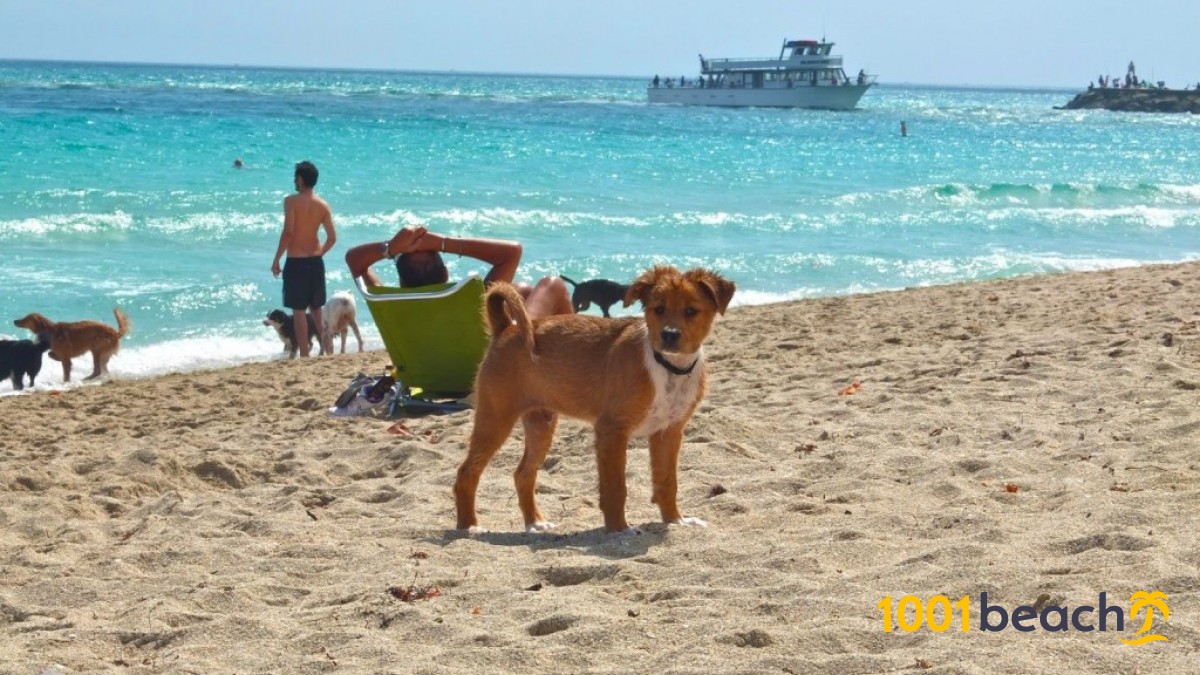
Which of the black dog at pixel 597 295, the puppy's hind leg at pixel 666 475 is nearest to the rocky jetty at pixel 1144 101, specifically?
the black dog at pixel 597 295

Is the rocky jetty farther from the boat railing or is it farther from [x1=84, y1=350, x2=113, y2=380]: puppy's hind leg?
[x1=84, y1=350, x2=113, y2=380]: puppy's hind leg

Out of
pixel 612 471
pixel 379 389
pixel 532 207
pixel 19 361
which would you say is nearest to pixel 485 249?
pixel 379 389

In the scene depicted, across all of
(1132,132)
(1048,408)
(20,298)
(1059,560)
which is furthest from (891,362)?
(1132,132)

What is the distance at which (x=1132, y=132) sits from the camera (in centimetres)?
6500

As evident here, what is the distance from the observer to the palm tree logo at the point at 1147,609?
377 cm

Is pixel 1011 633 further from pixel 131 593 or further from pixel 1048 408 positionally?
pixel 1048 408

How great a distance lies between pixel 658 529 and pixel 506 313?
112 centimetres

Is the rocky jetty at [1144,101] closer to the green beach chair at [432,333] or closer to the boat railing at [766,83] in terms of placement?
the boat railing at [766,83]

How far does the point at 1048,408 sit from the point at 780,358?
2.81 meters

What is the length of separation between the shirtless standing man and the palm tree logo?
8394 millimetres

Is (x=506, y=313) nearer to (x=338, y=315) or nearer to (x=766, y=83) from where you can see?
(x=338, y=315)

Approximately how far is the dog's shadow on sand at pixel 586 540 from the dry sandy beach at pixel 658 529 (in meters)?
0.02

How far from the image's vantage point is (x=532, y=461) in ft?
19.0

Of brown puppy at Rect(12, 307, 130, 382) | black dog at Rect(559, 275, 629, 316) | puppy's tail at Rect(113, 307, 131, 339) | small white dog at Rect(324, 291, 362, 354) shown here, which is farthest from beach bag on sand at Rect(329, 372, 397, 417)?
black dog at Rect(559, 275, 629, 316)
